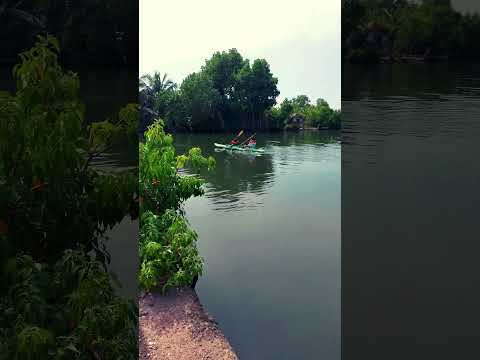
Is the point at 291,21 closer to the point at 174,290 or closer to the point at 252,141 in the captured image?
the point at 252,141

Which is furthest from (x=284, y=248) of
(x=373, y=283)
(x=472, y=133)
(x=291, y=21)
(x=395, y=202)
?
(x=472, y=133)

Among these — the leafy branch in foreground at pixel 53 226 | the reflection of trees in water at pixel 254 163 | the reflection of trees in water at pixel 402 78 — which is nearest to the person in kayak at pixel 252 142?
the reflection of trees in water at pixel 254 163

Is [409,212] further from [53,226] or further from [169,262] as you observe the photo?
[53,226]

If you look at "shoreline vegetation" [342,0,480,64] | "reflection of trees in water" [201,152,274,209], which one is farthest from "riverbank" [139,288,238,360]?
"shoreline vegetation" [342,0,480,64]

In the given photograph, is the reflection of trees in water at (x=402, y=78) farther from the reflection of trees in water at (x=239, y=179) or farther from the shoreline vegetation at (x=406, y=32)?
the reflection of trees in water at (x=239, y=179)

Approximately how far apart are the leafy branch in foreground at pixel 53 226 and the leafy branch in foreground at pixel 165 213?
1291 millimetres

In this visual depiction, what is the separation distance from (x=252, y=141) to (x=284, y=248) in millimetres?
778

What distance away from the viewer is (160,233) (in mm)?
4781

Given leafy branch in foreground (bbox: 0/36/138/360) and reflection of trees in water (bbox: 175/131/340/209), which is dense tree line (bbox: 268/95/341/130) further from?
leafy branch in foreground (bbox: 0/36/138/360)

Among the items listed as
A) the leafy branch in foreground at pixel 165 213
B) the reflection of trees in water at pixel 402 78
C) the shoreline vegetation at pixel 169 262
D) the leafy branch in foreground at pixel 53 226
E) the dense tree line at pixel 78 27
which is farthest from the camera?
the reflection of trees in water at pixel 402 78

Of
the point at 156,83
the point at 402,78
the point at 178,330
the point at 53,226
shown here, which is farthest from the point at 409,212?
the point at 53,226

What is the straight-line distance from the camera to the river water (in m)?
5.92

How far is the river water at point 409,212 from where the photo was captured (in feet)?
19.4

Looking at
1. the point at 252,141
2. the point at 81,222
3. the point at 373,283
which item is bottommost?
the point at 373,283
